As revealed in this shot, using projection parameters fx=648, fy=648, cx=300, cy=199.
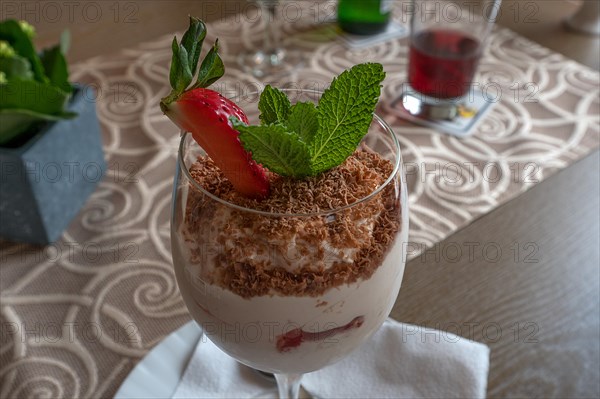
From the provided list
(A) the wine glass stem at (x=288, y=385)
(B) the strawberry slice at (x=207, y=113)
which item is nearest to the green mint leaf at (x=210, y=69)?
(B) the strawberry slice at (x=207, y=113)

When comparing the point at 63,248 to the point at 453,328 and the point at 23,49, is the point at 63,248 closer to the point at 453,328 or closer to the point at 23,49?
the point at 23,49

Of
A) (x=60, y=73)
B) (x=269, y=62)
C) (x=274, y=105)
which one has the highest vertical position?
(x=274, y=105)

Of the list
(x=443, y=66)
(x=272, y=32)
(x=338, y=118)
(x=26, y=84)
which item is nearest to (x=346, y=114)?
(x=338, y=118)

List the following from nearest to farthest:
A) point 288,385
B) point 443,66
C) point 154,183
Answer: point 288,385 < point 154,183 < point 443,66

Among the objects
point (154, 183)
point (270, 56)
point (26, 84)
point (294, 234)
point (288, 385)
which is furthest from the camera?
point (270, 56)

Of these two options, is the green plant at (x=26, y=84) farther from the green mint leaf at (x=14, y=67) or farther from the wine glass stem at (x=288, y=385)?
the wine glass stem at (x=288, y=385)

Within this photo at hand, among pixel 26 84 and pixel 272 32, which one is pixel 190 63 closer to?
pixel 26 84

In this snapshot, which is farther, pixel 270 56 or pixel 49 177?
pixel 270 56

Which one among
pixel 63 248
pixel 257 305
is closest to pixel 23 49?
pixel 63 248

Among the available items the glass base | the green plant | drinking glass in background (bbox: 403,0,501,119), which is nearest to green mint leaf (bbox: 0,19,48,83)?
the green plant
